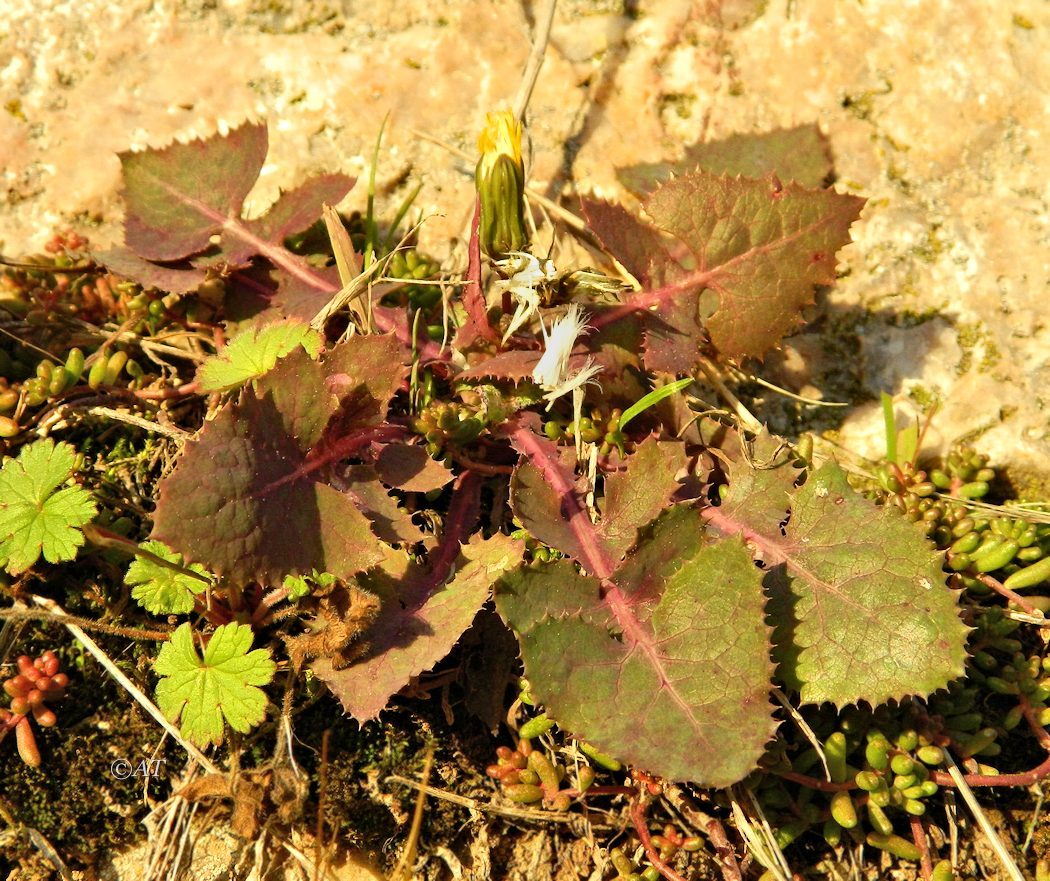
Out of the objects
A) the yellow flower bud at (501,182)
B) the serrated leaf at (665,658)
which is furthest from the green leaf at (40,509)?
the yellow flower bud at (501,182)

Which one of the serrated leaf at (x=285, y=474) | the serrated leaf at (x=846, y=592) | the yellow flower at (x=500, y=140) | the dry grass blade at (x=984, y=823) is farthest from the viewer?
the yellow flower at (x=500, y=140)

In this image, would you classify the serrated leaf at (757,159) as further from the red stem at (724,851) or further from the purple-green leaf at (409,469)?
the red stem at (724,851)

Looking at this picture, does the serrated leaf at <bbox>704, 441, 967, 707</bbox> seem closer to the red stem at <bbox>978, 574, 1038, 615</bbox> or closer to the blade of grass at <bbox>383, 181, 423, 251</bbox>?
the red stem at <bbox>978, 574, 1038, 615</bbox>

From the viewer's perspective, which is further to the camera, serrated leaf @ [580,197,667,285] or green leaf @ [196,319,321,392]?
serrated leaf @ [580,197,667,285]

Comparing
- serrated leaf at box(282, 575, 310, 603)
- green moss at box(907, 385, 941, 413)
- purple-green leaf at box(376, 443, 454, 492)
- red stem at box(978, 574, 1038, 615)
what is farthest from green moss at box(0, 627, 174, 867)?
green moss at box(907, 385, 941, 413)

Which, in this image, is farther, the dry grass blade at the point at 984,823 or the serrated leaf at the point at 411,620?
the dry grass blade at the point at 984,823

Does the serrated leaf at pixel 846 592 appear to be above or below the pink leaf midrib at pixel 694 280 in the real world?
below

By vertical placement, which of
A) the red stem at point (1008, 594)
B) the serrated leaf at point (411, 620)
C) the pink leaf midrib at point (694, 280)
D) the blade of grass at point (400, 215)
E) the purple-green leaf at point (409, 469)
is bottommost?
the red stem at point (1008, 594)

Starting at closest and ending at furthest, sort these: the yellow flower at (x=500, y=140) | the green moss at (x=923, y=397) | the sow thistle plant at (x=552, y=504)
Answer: the sow thistle plant at (x=552, y=504), the yellow flower at (x=500, y=140), the green moss at (x=923, y=397)
